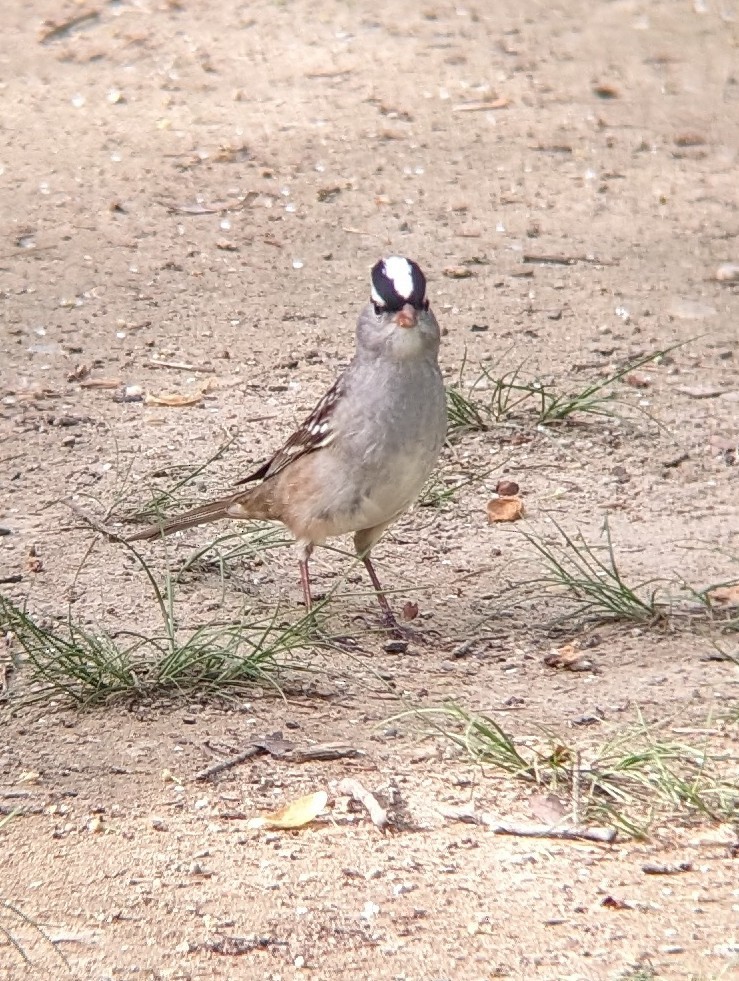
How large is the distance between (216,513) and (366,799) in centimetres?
182

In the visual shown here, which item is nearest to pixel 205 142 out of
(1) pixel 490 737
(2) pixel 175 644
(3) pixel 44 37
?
(3) pixel 44 37

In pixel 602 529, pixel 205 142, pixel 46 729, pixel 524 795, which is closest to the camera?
pixel 524 795

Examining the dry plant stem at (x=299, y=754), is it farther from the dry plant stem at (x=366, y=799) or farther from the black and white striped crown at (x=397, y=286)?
the black and white striped crown at (x=397, y=286)

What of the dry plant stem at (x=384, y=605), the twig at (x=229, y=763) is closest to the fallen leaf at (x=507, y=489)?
the dry plant stem at (x=384, y=605)

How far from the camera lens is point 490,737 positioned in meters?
4.39

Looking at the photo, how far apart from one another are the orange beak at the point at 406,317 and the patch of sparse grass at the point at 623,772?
1.28 meters

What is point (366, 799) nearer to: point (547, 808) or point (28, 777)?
point (547, 808)

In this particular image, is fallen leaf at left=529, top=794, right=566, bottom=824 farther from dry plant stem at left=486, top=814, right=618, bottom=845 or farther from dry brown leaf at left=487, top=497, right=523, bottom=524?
dry brown leaf at left=487, top=497, right=523, bottom=524

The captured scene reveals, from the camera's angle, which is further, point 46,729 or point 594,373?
point 594,373

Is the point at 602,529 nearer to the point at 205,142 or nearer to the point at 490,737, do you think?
the point at 490,737

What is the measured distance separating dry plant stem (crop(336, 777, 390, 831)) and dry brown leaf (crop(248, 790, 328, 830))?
64mm

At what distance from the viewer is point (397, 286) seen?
5.21 meters

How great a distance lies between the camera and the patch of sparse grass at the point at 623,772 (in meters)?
4.20

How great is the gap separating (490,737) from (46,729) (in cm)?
128
